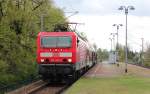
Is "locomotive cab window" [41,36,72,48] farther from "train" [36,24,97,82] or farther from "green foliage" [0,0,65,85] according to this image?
"green foliage" [0,0,65,85]

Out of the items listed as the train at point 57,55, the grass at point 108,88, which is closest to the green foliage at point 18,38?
the train at point 57,55

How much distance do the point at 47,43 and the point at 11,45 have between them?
183 inches

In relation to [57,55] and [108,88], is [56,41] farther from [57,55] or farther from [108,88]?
[108,88]

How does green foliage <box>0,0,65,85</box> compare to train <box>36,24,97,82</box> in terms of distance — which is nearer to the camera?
train <box>36,24,97,82</box>

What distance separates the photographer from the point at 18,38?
135 feet

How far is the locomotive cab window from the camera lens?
3469 cm

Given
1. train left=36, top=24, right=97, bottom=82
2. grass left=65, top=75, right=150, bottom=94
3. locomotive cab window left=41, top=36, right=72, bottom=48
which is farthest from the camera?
locomotive cab window left=41, top=36, right=72, bottom=48

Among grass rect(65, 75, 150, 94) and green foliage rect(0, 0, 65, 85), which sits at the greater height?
green foliage rect(0, 0, 65, 85)

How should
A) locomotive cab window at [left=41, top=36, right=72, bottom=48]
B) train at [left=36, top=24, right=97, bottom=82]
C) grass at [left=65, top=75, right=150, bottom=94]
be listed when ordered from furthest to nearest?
locomotive cab window at [left=41, top=36, right=72, bottom=48], train at [left=36, top=24, right=97, bottom=82], grass at [left=65, top=75, right=150, bottom=94]

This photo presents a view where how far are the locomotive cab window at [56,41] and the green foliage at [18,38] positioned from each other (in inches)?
116

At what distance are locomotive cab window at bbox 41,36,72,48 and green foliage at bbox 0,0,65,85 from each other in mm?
2948

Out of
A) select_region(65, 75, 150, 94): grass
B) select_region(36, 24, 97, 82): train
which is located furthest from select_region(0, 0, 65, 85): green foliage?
select_region(65, 75, 150, 94): grass

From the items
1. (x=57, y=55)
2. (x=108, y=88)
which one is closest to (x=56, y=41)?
(x=57, y=55)

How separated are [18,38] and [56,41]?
7.22m
